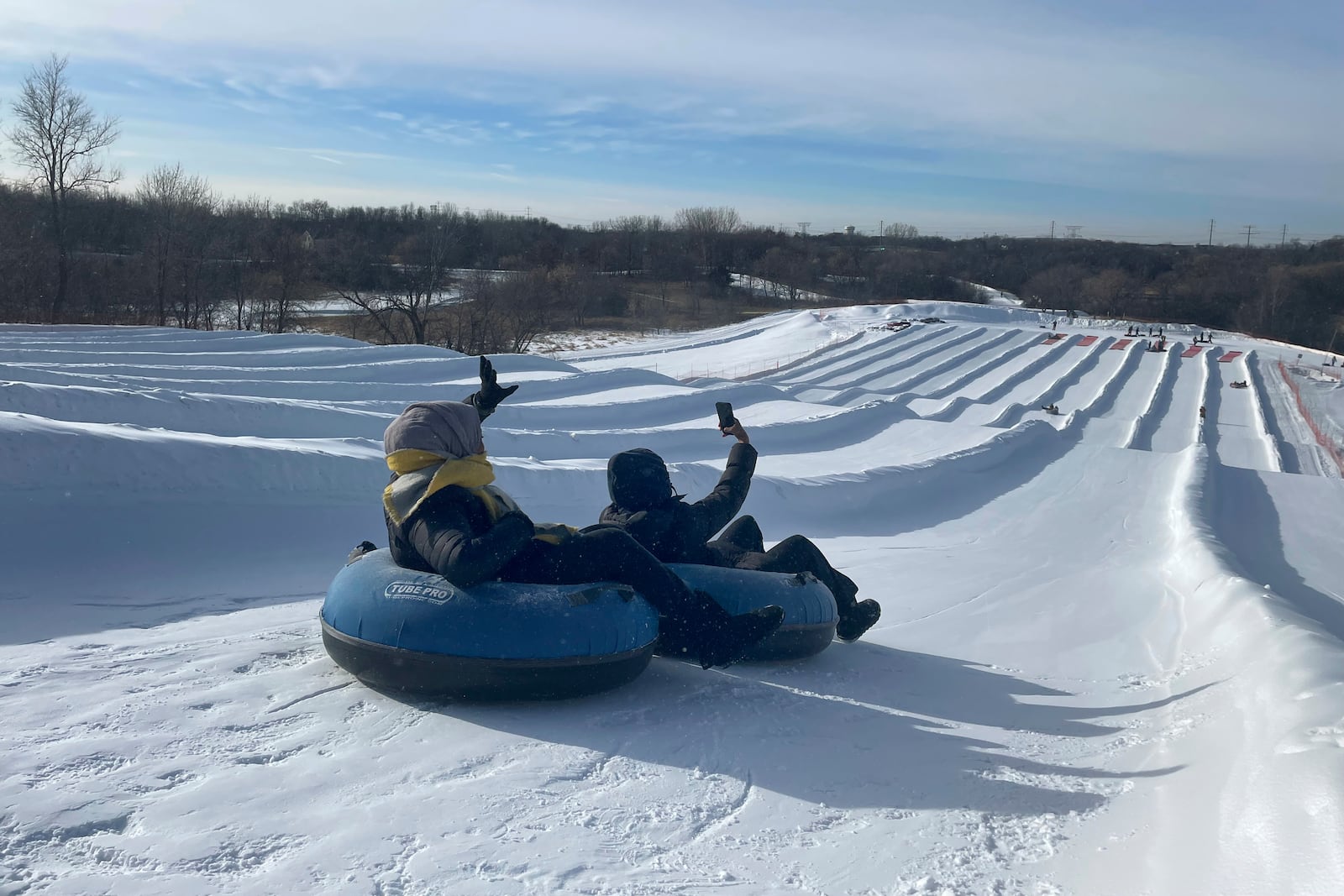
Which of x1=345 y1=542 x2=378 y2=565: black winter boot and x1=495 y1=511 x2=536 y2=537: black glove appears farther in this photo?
x1=345 y1=542 x2=378 y2=565: black winter boot

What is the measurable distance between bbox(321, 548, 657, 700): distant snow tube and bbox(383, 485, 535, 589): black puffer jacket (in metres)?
0.13

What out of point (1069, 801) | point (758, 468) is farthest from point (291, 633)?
point (758, 468)

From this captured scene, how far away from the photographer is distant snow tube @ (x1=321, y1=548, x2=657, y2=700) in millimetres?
3891

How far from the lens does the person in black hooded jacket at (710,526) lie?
16.1 ft

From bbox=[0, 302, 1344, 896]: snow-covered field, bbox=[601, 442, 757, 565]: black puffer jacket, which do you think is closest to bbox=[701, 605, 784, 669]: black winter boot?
bbox=[0, 302, 1344, 896]: snow-covered field

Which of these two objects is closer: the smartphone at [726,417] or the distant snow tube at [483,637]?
the distant snow tube at [483,637]

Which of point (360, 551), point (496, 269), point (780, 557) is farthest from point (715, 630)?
point (496, 269)

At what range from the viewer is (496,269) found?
2808 inches

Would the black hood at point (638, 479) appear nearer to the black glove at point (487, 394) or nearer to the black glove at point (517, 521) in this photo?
the black glove at point (487, 394)

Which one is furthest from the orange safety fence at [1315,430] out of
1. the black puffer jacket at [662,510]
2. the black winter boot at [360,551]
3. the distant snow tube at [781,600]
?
the black winter boot at [360,551]

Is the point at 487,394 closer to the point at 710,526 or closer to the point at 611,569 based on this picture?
the point at 611,569

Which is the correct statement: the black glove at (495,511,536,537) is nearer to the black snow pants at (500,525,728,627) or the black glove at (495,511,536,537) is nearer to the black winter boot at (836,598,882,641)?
the black snow pants at (500,525,728,627)

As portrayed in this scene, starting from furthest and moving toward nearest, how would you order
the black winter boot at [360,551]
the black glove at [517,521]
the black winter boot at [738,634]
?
1. the black winter boot at [360,551]
2. the black winter boot at [738,634]
3. the black glove at [517,521]

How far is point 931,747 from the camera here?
12.9 feet
